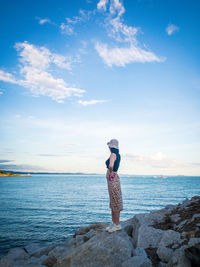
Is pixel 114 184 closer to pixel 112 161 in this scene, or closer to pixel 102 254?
pixel 112 161

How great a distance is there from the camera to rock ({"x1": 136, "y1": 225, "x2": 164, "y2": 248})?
5973 millimetres

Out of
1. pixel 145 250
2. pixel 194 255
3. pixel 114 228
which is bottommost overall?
pixel 145 250

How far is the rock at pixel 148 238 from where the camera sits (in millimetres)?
5973

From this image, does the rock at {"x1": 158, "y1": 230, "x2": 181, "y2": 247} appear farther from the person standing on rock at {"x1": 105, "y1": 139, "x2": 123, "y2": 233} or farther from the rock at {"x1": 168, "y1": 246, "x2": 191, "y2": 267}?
the person standing on rock at {"x1": 105, "y1": 139, "x2": 123, "y2": 233}

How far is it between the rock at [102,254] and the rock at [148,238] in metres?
0.65

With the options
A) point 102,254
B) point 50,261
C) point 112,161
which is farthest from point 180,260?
point 50,261

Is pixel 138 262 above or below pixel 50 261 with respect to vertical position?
above

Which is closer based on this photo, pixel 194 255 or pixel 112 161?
pixel 194 255

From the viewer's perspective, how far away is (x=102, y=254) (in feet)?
17.5

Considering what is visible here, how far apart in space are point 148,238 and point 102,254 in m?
1.63

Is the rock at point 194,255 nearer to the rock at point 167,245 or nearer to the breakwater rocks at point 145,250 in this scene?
the breakwater rocks at point 145,250

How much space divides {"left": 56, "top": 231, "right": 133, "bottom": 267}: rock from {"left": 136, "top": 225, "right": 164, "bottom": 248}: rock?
0.65 meters

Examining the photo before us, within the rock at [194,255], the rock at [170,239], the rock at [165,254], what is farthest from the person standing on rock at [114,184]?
the rock at [194,255]

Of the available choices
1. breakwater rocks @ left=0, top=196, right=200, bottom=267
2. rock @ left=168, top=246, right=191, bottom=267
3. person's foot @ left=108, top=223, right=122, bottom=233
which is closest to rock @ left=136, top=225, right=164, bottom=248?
breakwater rocks @ left=0, top=196, right=200, bottom=267
